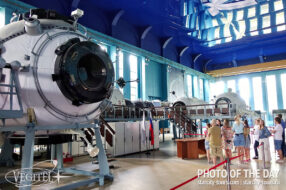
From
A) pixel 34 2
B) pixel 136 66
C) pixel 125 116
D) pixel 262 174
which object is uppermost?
pixel 34 2

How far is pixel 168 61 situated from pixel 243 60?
14241 millimetres

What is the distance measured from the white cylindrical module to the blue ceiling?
10.8 meters

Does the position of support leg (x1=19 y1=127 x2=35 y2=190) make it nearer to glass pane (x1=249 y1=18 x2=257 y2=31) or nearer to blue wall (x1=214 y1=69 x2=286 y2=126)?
glass pane (x1=249 y1=18 x2=257 y2=31)

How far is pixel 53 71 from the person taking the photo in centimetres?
415

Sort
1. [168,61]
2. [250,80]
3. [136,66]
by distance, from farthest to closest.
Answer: [250,80] < [168,61] < [136,66]

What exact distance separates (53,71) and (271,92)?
33.1 metres

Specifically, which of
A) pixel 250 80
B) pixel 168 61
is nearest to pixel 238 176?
pixel 168 61

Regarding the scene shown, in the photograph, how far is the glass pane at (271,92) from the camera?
31.1m

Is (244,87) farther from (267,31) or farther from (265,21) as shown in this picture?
(265,21)

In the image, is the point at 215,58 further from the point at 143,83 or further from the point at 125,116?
the point at 125,116

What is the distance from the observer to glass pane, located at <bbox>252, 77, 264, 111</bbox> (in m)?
32.3

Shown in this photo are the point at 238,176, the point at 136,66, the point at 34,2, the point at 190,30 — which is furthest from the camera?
the point at 190,30

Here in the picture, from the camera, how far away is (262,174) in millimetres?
6188

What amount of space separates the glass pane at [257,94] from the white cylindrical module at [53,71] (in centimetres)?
3227
